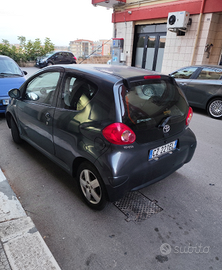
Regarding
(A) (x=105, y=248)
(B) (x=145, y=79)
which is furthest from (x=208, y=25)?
(A) (x=105, y=248)

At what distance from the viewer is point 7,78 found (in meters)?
6.05

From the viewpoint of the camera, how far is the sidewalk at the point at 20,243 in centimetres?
185

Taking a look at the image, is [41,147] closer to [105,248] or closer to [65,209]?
[65,209]

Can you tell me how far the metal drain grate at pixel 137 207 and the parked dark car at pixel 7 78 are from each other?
4.23 meters

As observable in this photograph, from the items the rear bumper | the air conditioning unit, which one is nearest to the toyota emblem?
the rear bumper

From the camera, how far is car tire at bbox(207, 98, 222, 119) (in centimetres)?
649

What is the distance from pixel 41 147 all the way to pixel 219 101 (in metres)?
5.54

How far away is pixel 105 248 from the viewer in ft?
6.77

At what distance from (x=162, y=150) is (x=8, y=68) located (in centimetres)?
595

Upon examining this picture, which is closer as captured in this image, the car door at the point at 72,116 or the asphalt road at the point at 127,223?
the asphalt road at the point at 127,223

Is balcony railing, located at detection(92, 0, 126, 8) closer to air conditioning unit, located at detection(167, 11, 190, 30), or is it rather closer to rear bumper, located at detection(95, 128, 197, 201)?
air conditioning unit, located at detection(167, 11, 190, 30)

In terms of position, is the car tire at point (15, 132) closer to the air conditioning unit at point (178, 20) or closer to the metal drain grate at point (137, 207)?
the metal drain grate at point (137, 207)

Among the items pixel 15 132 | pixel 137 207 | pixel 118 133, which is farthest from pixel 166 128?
pixel 15 132

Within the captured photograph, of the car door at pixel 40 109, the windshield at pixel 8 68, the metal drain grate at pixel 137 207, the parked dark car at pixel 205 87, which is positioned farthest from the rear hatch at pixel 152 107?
the windshield at pixel 8 68
